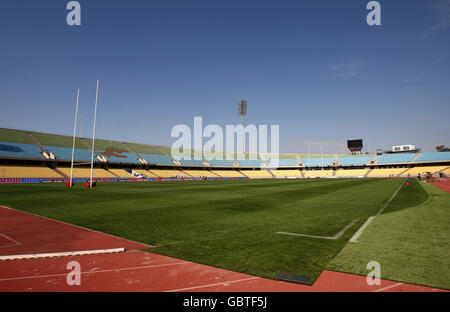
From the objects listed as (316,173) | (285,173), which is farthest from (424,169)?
(285,173)

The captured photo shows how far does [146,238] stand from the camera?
6.93m

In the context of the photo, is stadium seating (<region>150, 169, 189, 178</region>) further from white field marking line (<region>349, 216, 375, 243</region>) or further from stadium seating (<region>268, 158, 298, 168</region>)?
white field marking line (<region>349, 216, 375, 243</region>)

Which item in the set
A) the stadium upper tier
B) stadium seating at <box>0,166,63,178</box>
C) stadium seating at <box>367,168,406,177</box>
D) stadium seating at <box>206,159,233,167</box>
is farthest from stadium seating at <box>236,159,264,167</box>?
stadium seating at <box>0,166,63,178</box>

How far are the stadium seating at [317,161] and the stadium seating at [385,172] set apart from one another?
16494 millimetres

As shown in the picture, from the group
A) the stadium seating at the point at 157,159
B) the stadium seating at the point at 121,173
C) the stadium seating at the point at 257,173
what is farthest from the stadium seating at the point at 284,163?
the stadium seating at the point at 121,173

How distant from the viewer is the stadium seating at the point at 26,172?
142 ft

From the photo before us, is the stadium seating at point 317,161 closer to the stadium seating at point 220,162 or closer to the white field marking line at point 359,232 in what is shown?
the stadium seating at point 220,162

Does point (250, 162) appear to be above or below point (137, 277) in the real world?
above

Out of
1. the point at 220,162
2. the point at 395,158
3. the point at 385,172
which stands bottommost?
the point at 385,172

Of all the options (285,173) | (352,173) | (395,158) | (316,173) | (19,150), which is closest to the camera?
(19,150)

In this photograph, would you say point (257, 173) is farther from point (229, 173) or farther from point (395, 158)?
point (395, 158)

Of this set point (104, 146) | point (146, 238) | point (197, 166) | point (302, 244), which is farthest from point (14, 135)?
point (302, 244)

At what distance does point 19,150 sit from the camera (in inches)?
1962

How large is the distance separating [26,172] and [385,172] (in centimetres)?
9318
